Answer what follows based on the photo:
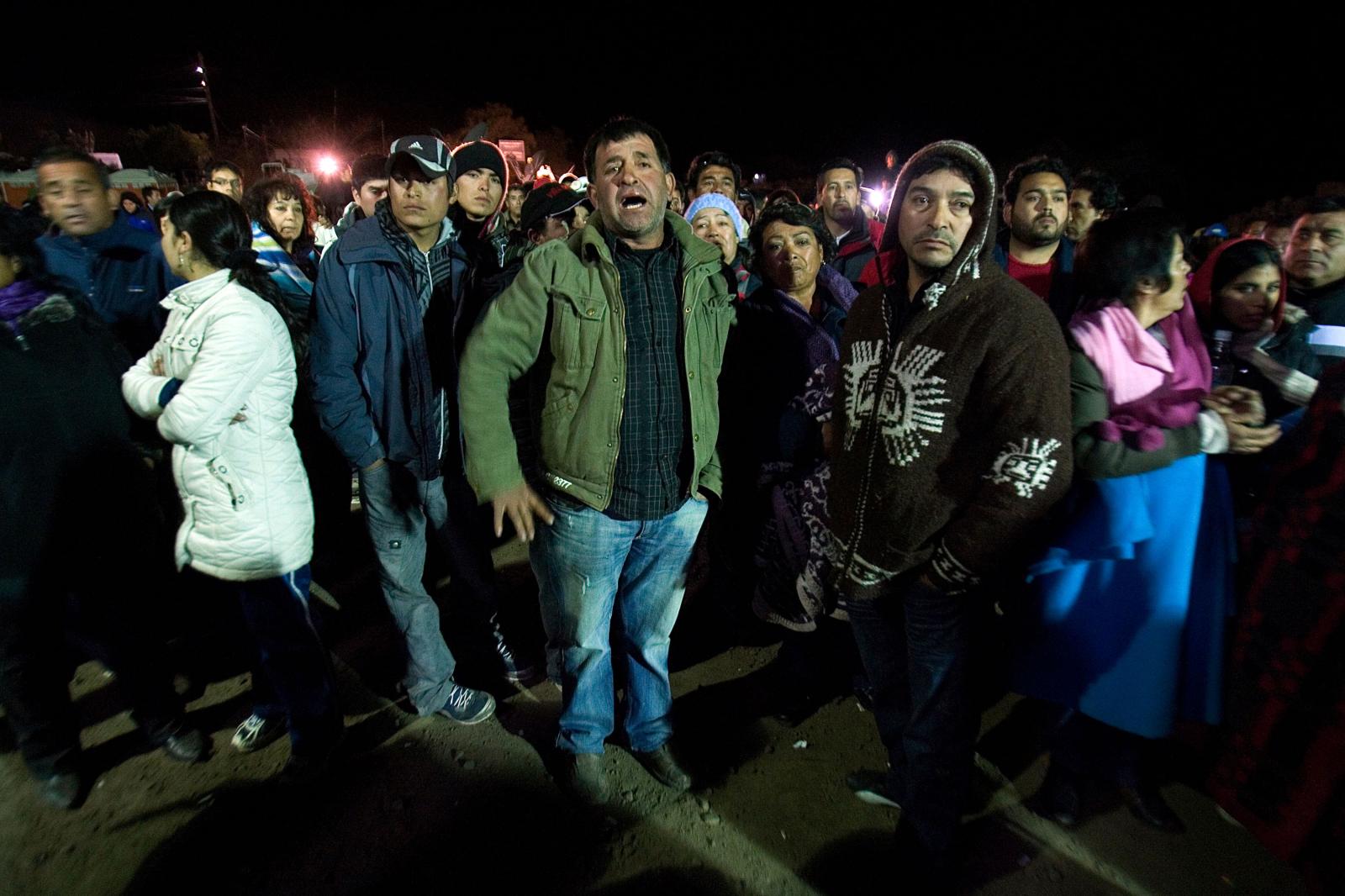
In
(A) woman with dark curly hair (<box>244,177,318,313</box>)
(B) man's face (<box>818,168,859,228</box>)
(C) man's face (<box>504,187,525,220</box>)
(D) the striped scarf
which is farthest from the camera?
(C) man's face (<box>504,187,525,220</box>)

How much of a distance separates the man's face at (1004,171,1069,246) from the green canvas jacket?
2040mm

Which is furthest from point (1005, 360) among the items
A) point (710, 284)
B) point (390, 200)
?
point (390, 200)

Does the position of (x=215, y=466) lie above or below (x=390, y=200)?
below

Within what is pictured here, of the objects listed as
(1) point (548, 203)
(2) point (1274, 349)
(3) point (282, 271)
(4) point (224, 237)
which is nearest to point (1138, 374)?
(2) point (1274, 349)

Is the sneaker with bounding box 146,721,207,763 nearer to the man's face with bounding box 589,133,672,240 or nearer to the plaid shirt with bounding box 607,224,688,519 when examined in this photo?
the plaid shirt with bounding box 607,224,688,519

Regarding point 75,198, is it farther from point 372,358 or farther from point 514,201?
point 514,201

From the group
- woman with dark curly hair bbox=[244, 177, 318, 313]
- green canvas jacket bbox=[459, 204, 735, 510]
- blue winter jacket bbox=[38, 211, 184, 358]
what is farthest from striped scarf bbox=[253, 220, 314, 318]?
green canvas jacket bbox=[459, 204, 735, 510]

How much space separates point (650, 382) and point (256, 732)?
244 cm

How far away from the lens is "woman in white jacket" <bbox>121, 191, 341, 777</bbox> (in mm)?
2293

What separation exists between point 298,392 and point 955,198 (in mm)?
3344

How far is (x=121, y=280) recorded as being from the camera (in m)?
3.72

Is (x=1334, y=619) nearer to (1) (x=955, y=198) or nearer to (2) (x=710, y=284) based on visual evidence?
(1) (x=955, y=198)

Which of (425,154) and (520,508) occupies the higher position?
(425,154)

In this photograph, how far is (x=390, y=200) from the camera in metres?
2.82
